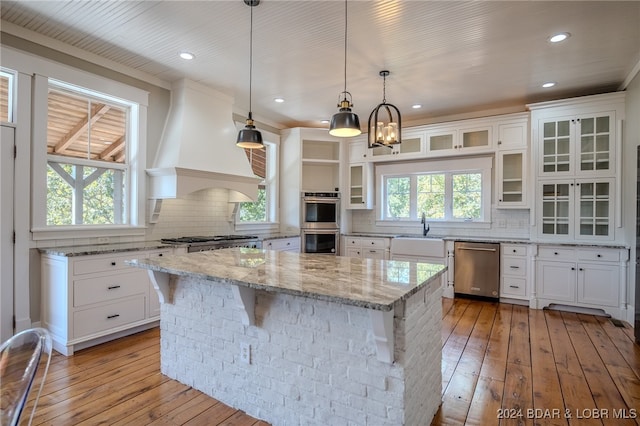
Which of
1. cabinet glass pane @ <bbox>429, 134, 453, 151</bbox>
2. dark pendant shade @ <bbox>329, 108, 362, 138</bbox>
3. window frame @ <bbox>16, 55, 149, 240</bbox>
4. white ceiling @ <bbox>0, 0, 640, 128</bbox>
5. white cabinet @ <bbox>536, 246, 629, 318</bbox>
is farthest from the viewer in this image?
cabinet glass pane @ <bbox>429, 134, 453, 151</bbox>

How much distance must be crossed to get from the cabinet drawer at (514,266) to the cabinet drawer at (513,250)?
69 millimetres

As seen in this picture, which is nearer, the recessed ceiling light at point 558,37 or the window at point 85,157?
the recessed ceiling light at point 558,37

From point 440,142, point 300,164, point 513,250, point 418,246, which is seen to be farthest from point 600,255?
point 300,164

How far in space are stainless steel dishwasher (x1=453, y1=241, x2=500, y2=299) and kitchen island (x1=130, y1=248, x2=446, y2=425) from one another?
296 centimetres

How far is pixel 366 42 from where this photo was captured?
3.12m

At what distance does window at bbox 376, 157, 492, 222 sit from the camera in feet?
17.4

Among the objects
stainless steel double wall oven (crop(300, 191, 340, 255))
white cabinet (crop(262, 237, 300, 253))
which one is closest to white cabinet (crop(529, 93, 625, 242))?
stainless steel double wall oven (crop(300, 191, 340, 255))

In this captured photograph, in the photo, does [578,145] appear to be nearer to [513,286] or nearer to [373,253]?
[513,286]

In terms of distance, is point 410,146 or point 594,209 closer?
point 594,209

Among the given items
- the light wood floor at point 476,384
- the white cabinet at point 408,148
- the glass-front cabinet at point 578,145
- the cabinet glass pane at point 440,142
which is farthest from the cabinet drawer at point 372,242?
the glass-front cabinet at point 578,145

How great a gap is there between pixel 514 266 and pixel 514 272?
82mm

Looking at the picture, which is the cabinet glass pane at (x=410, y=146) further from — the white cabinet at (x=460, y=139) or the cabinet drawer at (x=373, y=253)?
the cabinet drawer at (x=373, y=253)

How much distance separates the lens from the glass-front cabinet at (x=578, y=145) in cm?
422

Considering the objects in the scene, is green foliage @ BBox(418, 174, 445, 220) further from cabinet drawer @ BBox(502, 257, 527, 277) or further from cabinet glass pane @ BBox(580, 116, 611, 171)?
cabinet glass pane @ BBox(580, 116, 611, 171)
